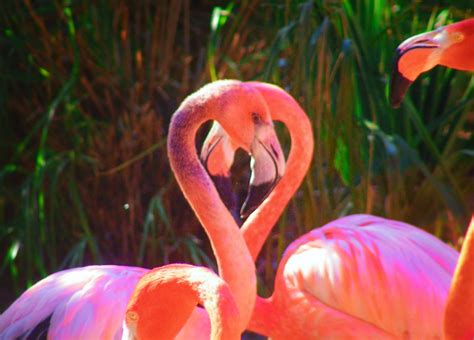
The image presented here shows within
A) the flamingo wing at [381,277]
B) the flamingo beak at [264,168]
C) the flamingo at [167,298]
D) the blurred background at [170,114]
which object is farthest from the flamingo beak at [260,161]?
the flamingo at [167,298]

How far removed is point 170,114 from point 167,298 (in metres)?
2.93

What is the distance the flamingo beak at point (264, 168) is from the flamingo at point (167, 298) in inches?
36.8

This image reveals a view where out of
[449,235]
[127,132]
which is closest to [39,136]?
[127,132]

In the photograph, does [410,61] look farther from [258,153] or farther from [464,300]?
[258,153]

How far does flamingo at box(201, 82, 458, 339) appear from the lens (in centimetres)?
305

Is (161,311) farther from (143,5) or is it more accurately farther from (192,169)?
(143,5)

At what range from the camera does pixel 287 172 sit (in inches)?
133

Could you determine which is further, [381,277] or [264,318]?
[264,318]

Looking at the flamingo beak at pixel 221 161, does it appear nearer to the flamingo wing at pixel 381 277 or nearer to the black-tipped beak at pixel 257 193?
the black-tipped beak at pixel 257 193

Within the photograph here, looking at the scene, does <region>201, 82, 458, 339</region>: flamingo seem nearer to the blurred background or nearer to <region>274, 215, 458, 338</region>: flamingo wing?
<region>274, 215, 458, 338</region>: flamingo wing

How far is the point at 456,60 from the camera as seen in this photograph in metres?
2.30

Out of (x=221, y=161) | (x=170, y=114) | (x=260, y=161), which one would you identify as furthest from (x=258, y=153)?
(x=170, y=114)

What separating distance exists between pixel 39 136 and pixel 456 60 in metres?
2.87

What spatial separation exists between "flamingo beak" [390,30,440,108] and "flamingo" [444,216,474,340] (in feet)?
1.15
